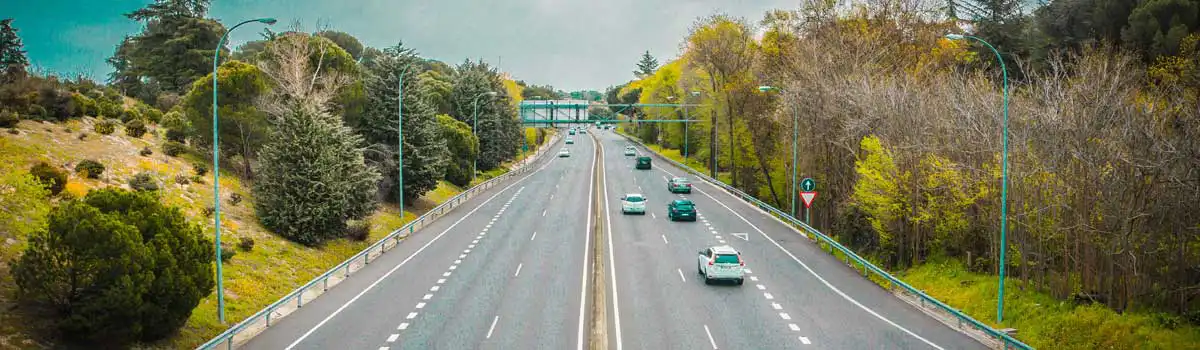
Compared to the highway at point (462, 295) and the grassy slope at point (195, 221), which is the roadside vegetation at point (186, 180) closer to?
the grassy slope at point (195, 221)

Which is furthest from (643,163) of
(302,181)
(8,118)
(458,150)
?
(8,118)

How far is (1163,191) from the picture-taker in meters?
20.7

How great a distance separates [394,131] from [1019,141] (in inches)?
1458

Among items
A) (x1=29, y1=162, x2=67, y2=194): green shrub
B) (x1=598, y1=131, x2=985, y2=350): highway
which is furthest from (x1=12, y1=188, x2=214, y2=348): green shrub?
(x1=598, y1=131, x2=985, y2=350): highway

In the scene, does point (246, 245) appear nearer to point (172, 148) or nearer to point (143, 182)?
point (143, 182)

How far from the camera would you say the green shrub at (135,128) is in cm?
3801

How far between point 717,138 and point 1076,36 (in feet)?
121

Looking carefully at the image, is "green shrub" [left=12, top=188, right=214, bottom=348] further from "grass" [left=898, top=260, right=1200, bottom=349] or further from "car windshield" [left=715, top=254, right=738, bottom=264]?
"grass" [left=898, top=260, right=1200, bottom=349]

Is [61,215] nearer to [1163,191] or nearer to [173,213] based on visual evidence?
[173,213]

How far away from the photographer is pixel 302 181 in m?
33.5

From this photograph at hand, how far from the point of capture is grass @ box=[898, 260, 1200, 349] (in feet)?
62.6

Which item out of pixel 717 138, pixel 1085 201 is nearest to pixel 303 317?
pixel 1085 201

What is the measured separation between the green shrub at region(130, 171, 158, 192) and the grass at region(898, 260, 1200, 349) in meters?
29.1

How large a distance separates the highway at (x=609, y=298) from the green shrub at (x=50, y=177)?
936 centimetres
